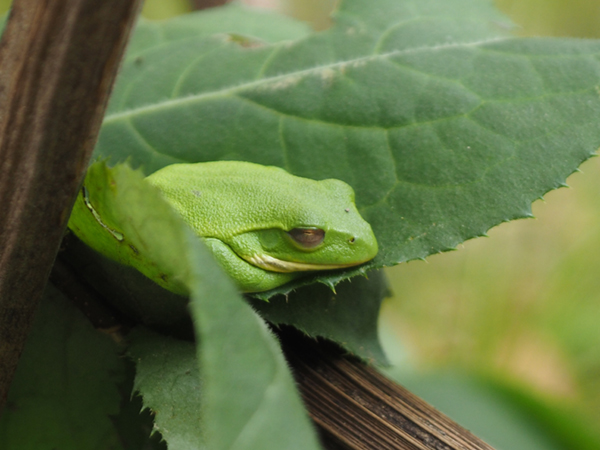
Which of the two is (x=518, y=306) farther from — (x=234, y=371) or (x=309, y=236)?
(x=234, y=371)

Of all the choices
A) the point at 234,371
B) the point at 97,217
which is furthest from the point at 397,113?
the point at 234,371

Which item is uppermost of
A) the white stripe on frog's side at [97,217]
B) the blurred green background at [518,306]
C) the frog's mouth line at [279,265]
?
the white stripe on frog's side at [97,217]

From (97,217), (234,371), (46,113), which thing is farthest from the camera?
(97,217)

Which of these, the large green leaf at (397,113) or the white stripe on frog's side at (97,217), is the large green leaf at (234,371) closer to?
the white stripe on frog's side at (97,217)

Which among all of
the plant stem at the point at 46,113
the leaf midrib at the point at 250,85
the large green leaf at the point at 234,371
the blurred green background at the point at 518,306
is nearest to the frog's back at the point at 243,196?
the leaf midrib at the point at 250,85

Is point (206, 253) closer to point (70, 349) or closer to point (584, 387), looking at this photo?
point (70, 349)
